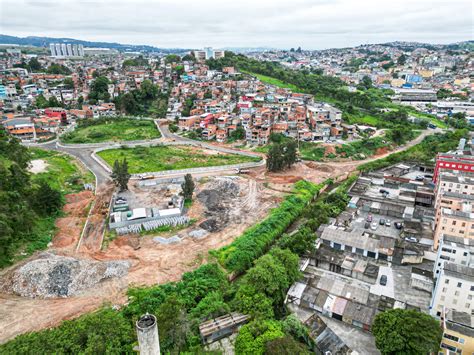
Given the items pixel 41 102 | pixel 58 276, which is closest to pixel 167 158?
pixel 58 276

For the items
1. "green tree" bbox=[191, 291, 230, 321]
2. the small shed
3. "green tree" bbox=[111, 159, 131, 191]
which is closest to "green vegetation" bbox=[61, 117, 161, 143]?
"green tree" bbox=[111, 159, 131, 191]

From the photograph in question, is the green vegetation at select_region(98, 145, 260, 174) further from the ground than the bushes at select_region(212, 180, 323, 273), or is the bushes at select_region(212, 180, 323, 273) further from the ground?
the green vegetation at select_region(98, 145, 260, 174)

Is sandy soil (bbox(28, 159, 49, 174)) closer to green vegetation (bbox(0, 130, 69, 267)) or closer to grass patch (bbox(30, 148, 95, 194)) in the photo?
grass patch (bbox(30, 148, 95, 194))

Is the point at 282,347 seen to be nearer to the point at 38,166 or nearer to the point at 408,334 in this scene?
the point at 408,334

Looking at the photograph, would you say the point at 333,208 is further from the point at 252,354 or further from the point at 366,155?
the point at 366,155

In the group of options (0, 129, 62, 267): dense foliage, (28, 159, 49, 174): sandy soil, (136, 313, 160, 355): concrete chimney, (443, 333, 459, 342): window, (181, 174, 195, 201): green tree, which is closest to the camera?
(136, 313, 160, 355): concrete chimney

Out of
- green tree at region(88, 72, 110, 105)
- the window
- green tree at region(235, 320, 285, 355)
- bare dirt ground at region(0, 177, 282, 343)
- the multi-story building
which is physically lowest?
bare dirt ground at region(0, 177, 282, 343)
